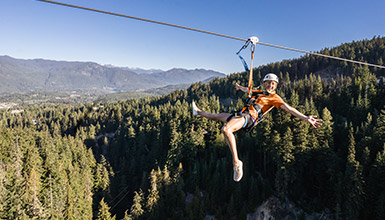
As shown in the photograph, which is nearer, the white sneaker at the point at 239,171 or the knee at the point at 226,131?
the knee at the point at 226,131

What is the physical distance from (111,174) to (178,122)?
22.1 metres

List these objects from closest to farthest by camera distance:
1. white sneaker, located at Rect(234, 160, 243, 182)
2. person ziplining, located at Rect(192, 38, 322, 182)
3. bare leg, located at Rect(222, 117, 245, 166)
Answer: bare leg, located at Rect(222, 117, 245, 166), white sneaker, located at Rect(234, 160, 243, 182), person ziplining, located at Rect(192, 38, 322, 182)

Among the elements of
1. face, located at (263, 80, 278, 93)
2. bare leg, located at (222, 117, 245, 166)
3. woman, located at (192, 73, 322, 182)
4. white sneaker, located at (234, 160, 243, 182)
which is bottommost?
white sneaker, located at (234, 160, 243, 182)

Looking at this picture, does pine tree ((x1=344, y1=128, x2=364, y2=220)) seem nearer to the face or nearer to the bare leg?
the face

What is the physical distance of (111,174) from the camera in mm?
54594

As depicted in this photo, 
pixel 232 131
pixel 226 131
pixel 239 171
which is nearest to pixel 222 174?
pixel 239 171

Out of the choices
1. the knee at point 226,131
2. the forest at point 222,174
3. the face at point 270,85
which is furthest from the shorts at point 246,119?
the forest at point 222,174

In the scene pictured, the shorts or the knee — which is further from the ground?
the shorts

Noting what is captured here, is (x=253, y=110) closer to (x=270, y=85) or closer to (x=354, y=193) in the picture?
(x=270, y=85)

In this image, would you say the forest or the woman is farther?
the forest

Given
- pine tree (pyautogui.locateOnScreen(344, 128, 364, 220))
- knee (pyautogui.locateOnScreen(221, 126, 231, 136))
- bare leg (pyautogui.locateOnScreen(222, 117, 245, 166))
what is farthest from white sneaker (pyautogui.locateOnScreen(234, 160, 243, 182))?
pine tree (pyautogui.locateOnScreen(344, 128, 364, 220))

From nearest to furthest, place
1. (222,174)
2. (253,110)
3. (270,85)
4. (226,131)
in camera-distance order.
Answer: (226,131), (253,110), (270,85), (222,174)

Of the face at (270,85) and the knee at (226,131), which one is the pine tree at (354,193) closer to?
the face at (270,85)

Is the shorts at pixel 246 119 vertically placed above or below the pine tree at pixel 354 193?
above
